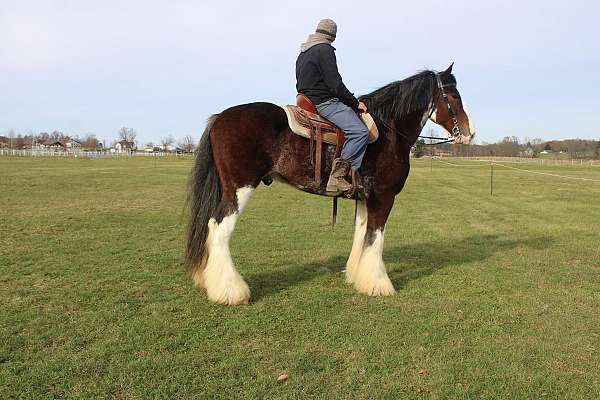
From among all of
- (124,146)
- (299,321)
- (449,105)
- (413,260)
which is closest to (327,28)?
(449,105)

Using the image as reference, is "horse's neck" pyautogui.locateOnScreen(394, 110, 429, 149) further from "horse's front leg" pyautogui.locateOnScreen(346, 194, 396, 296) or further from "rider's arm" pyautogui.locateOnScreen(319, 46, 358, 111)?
"rider's arm" pyautogui.locateOnScreen(319, 46, 358, 111)

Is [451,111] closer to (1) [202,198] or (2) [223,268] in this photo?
(1) [202,198]

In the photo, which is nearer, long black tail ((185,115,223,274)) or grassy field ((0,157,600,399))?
grassy field ((0,157,600,399))


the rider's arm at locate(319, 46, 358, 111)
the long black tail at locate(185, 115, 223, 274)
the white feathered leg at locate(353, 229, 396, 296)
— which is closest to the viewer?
the rider's arm at locate(319, 46, 358, 111)

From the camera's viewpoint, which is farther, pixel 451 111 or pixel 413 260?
pixel 413 260

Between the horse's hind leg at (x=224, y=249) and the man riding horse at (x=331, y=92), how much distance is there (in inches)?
47.0

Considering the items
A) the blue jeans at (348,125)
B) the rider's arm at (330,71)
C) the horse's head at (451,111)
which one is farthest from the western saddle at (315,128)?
the horse's head at (451,111)

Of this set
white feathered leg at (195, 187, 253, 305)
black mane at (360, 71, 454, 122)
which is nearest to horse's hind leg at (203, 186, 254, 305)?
white feathered leg at (195, 187, 253, 305)

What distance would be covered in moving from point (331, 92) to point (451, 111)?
199 centimetres

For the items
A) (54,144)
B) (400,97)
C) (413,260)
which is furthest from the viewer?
(54,144)

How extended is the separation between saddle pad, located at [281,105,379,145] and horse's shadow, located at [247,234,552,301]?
2119 millimetres

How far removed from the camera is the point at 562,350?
4305 mm

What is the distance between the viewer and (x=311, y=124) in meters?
5.62

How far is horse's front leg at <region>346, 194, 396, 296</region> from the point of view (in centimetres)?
600
